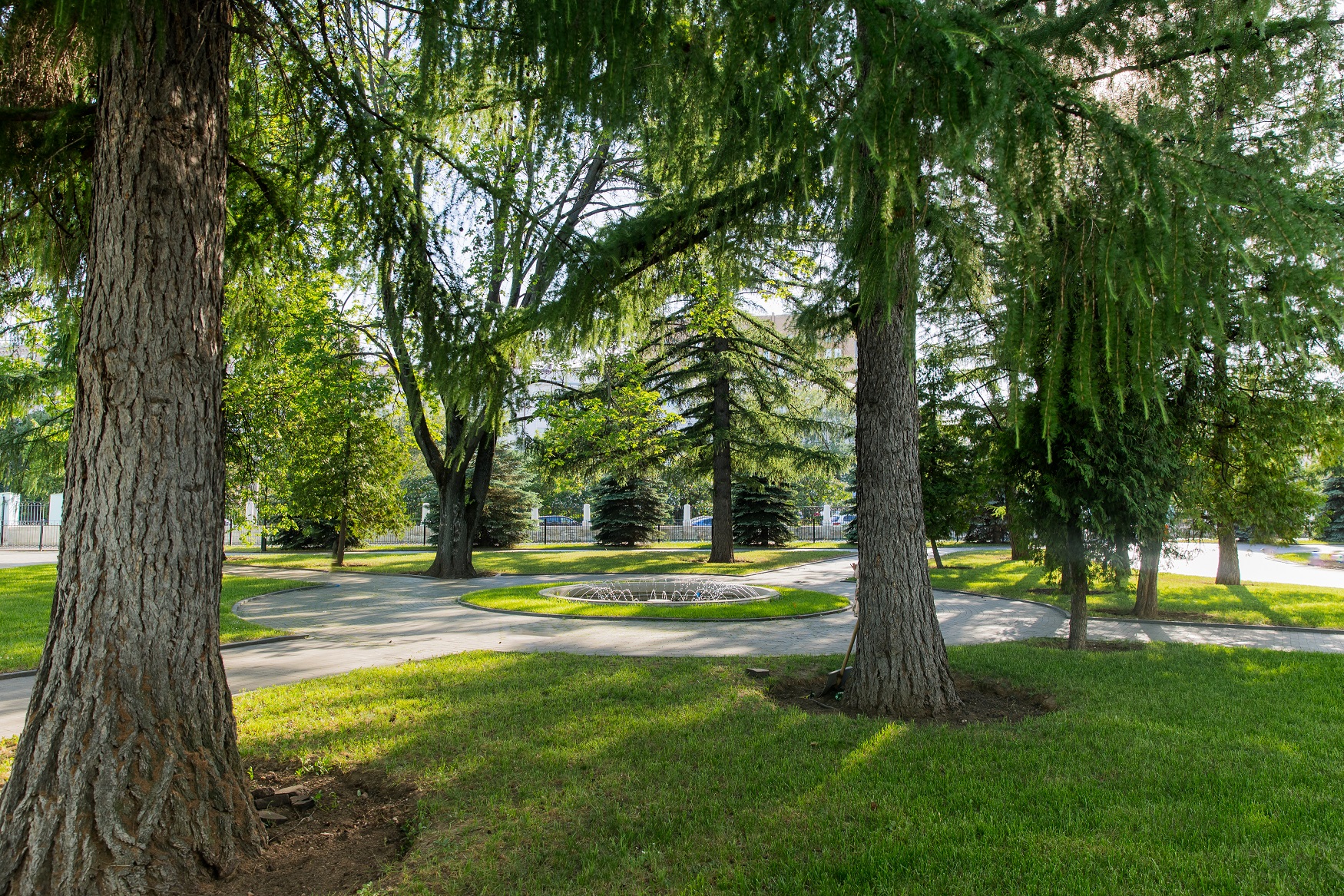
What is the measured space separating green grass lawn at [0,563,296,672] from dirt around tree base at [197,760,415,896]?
1852mm

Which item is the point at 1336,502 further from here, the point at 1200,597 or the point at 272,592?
the point at 272,592

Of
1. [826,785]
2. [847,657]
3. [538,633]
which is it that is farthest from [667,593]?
[826,785]

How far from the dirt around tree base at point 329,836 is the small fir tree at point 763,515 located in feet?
90.6

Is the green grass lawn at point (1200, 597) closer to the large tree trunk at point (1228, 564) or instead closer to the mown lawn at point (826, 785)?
the large tree trunk at point (1228, 564)

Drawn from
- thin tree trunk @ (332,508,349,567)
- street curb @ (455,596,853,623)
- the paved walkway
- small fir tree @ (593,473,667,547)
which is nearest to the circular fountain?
street curb @ (455,596,853,623)

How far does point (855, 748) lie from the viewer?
4.70 meters

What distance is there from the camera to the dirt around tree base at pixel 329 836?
10.4 feet

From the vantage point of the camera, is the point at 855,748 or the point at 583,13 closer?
the point at 583,13

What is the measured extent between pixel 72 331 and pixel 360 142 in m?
2.64

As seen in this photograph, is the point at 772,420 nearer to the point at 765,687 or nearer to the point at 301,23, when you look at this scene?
the point at 765,687

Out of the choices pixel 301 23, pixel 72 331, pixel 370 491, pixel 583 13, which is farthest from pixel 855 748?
pixel 370 491

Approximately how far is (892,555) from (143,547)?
499 centimetres

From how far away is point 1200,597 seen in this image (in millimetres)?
14438

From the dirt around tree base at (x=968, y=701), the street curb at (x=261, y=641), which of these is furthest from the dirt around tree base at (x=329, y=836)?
the street curb at (x=261, y=641)
